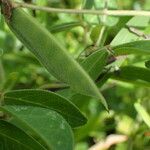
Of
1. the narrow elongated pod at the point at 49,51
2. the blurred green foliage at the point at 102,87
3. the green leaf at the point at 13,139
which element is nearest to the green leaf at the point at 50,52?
the narrow elongated pod at the point at 49,51

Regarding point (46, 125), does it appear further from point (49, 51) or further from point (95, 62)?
point (95, 62)

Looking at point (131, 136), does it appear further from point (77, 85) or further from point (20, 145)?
point (77, 85)

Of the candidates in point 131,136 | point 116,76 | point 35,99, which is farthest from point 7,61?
point 35,99

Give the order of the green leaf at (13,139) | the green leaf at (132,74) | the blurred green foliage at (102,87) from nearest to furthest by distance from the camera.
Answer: the green leaf at (13,139)
the green leaf at (132,74)
the blurred green foliage at (102,87)

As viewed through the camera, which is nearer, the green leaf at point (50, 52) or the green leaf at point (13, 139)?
the green leaf at point (50, 52)

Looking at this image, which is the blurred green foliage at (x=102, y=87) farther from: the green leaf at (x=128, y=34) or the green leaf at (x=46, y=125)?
the green leaf at (x=46, y=125)

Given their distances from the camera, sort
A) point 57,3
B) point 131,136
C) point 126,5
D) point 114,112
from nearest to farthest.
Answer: point 131,136 < point 114,112 < point 57,3 < point 126,5

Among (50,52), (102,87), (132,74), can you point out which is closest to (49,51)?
(50,52)
